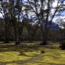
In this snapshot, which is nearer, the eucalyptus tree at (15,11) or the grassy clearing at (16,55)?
the grassy clearing at (16,55)

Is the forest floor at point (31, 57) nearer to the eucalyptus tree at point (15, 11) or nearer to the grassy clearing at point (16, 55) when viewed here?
the grassy clearing at point (16, 55)

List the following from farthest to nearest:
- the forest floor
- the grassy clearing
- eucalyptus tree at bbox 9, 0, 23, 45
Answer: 1. eucalyptus tree at bbox 9, 0, 23, 45
2. the grassy clearing
3. the forest floor

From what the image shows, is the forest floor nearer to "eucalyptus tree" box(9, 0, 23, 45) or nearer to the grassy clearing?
the grassy clearing

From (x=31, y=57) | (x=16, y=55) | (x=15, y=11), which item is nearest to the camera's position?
(x=31, y=57)

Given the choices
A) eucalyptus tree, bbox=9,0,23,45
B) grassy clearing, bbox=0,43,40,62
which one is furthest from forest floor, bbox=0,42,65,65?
eucalyptus tree, bbox=9,0,23,45

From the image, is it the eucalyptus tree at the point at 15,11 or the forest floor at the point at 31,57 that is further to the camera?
the eucalyptus tree at the point at 15,11

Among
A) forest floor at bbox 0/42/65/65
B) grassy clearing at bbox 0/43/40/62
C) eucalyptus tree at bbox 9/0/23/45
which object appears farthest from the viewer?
eucalyptus tree at bbox 9/0/23/45

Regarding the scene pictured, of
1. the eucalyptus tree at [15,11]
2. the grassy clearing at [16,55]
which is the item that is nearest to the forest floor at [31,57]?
the grassy clearing at [16,55]

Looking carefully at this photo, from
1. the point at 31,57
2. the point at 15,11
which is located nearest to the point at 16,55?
the point at 31,57

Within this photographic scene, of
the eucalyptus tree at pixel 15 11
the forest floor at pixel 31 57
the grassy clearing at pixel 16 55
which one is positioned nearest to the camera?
the forest floor at pixel 31 57

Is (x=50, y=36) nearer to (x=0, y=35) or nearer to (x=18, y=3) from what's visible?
(x=0, y=35)

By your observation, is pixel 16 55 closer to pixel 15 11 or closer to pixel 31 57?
pixel 31 57

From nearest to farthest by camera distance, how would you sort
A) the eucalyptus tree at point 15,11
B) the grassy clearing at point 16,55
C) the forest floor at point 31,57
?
the forest floor at point 31,57 < the grassy clearing at point 16,55 < the eucalyptus tree at point 15,11

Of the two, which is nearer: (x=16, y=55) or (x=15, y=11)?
(x=16, y=55)
